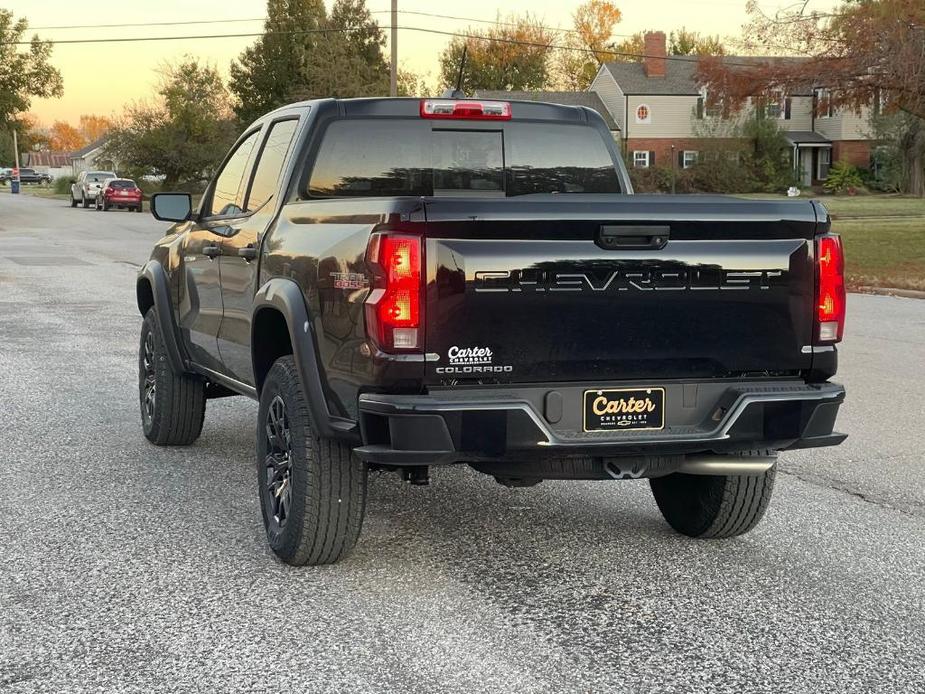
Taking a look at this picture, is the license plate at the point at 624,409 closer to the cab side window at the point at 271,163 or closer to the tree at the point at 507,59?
the cab side window at the point at 271,163

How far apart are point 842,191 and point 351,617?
67.3 metres

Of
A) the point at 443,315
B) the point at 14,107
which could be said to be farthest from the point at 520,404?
the point at 14,107

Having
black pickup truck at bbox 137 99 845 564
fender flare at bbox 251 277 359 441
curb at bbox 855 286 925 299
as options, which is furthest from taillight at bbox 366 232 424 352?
curb at bbox 855 286 925 299

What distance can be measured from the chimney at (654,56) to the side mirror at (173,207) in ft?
225

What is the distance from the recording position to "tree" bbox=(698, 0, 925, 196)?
2509 cm

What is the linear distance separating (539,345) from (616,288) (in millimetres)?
361

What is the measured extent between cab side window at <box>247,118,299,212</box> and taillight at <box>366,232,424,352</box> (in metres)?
1.74

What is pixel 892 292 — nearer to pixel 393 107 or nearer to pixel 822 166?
pixel 393 107

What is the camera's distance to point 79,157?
510ft

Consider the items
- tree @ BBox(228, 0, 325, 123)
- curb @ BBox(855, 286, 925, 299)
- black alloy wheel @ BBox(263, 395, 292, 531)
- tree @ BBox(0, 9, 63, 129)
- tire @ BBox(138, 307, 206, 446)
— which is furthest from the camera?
tree @ BBox(228, 0, 325, 123)

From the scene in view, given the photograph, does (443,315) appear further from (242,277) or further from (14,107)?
(14,107)

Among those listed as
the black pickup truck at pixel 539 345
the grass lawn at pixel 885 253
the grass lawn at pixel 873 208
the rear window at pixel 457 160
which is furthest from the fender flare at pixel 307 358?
the grass lawn at pixel 873 208

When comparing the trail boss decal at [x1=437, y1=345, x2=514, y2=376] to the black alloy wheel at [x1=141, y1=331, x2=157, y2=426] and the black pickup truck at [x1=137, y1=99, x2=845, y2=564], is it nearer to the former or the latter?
the black pickup truck at [x1=137, y1=99, x2=845, y2=564]

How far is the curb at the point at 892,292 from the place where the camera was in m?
18.4
